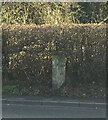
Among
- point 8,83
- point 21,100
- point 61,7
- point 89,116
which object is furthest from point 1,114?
point 61,7

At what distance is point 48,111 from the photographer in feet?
19.7

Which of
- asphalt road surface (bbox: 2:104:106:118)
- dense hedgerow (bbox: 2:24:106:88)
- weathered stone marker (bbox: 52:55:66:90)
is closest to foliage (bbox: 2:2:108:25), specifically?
dense hedgerow (bbox: 2:24:106:88)

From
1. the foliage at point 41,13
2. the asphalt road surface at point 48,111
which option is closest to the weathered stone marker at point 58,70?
the asphalt road surface at point 48,111

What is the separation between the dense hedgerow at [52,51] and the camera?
7340 millimetres

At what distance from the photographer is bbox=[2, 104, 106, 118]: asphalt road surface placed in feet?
18.2

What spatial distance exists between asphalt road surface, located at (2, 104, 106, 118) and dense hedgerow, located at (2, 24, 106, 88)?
1.40m

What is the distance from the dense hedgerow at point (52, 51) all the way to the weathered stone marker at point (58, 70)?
0.41 feet

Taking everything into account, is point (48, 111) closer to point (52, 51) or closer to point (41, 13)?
point (52, 51)

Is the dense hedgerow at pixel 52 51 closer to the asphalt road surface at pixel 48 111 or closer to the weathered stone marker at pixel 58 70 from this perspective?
the weathered stone marker at pixel 58 70

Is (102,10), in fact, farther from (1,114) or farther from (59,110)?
(1,114)

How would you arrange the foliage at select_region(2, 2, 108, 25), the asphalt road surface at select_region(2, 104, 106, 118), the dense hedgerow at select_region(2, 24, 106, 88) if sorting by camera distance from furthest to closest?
the foliage at select_region(2, 2, 108, 25)
the dense hedgerow at select_region(2, 24, 106, 88)
the asphalt road surface at select_region(2, 104, 106, 118)

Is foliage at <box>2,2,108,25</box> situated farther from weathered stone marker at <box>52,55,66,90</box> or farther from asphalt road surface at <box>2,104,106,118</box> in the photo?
asphalt road surface at <box>2,104,106,118</box>

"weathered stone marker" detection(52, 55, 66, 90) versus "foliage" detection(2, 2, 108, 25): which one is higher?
"foliage" detection(2, 2, 108, 25)

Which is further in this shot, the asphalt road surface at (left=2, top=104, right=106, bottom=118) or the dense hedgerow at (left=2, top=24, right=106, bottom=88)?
the dense hedgerow at (left=2, top=24, right=106, bottom=88)
